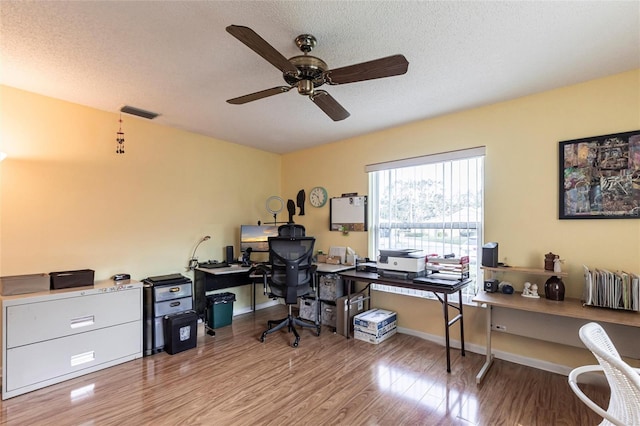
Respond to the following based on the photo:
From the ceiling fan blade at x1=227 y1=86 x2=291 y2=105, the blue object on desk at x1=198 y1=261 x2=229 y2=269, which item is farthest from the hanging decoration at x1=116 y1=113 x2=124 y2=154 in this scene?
the ceiling fan blade at x1=227 y1=86 x2=291 y2=105

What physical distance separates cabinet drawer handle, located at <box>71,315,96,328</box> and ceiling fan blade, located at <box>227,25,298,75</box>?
2.73 meters

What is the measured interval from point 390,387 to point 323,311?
1555 mm

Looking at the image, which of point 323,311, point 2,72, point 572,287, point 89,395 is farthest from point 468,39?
point 89,395

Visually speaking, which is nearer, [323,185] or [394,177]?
[394,177]

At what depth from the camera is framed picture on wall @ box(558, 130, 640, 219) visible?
7.53 ft

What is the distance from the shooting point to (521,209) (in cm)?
280

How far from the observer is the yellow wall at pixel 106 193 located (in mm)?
2668

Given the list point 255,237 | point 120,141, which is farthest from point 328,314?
point 120,141

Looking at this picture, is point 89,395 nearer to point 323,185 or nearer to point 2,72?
point 2,72

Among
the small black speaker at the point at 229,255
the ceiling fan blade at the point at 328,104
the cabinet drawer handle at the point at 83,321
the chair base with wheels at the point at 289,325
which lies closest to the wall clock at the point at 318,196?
the small black speaker at the point at 229,255

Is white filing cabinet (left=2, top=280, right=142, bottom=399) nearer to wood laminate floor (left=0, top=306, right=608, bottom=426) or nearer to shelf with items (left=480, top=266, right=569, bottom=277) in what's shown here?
wood laminate floor (left=0, top=306, right=608, bottom=426)

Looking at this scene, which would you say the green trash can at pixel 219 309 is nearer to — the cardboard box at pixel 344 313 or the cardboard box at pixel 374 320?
the cardboard box at pixel 344 313

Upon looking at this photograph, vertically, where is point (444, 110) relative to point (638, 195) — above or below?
above

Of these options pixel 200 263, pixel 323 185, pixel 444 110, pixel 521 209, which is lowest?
pixel 200 263
